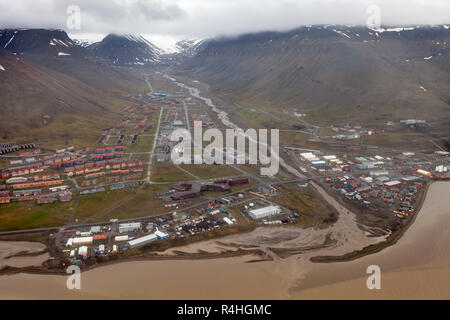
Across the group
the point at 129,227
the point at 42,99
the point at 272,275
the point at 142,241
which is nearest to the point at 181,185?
the point at 129,227

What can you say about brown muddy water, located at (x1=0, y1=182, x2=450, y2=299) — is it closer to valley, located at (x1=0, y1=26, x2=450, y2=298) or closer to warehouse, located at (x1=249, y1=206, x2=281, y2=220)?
valley, located at (x1=0, y1=26, x2=450, y2=298)

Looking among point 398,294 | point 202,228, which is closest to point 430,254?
point 398,294

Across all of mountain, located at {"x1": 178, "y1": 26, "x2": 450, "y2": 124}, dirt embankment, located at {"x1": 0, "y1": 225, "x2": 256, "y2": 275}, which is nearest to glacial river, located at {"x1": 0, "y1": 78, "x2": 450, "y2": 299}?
dirt embankment, located at {"x1": 0, "y1": 225, "x2": 256, "y2": 275}

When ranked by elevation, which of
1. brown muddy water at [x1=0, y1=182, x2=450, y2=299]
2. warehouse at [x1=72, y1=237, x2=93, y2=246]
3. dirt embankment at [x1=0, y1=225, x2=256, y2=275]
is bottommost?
brown muddy water at [x1=0, y1=182, x2=450, y2=299]

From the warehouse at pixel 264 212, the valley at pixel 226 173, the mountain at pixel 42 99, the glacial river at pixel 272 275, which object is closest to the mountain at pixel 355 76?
the valley at pixel 226 173

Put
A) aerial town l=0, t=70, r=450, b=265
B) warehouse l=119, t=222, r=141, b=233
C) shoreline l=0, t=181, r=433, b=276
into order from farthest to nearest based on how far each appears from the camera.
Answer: warehouse l=119, t=222, r=141, b=233, aerial town l=0, t=70, r=450, b=265, shoreline l=0, t=181, r=433, b=276

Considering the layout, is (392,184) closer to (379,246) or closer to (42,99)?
(379,246)
